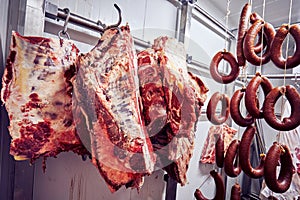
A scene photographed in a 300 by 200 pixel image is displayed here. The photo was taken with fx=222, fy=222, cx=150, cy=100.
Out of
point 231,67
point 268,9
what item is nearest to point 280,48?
point 231,67

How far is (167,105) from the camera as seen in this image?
0.65 meters

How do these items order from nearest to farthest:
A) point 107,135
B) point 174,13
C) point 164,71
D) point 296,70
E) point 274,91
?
point 107,135, point 164,71, point 274,91, point 174,13, point 296,70

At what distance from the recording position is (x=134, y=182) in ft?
1.74

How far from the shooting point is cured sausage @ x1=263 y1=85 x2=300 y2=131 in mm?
720

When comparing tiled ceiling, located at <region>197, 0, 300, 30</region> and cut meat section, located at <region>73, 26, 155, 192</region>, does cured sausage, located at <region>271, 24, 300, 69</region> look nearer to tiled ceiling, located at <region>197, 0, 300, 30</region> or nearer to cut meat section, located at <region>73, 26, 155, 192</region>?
cut meat section, located at <region>73, 26, 155, 192</region>

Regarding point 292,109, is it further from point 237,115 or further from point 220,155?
point 220,155

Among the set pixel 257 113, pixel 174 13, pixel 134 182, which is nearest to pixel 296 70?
pixel 174 13

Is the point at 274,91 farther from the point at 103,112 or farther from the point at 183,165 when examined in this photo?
the point at 103,112

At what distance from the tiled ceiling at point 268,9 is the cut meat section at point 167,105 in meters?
0.96

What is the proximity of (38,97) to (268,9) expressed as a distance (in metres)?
1.74

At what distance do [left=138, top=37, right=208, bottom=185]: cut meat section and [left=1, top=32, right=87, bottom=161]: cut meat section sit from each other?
215 mm

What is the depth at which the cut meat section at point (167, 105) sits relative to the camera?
64 centimetres

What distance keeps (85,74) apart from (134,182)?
281 mm

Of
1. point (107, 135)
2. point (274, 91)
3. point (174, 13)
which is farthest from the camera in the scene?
point (174, 13)
